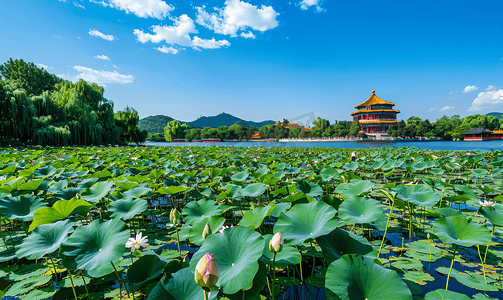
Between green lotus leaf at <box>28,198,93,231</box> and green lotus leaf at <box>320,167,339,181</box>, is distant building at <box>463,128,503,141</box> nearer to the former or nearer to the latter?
green lotus leaf at <box>320,167,339,181</box>

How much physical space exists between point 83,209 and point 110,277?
1.75ft

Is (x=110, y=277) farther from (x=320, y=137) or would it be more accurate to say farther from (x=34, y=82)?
→ (x=320, y=137)

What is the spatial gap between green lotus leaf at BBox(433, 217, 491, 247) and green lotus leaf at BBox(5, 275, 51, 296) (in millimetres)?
2531

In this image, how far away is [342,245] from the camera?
1120 millimetres

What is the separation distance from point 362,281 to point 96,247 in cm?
130

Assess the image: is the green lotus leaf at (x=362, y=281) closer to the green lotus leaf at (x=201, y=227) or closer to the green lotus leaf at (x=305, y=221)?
the green lotus leaf at (x=305, y=221)

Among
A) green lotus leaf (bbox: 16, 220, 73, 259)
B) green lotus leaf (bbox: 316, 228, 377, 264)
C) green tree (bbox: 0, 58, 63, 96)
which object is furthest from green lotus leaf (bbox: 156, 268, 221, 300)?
green tree (bbox: 0, 58, 63, 96)

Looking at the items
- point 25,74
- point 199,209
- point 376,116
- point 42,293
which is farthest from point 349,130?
point 25,74

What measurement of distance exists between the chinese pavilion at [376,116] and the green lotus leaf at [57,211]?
162 feet

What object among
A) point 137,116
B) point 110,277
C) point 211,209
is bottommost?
point 110,277

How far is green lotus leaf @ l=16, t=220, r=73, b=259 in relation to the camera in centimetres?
109

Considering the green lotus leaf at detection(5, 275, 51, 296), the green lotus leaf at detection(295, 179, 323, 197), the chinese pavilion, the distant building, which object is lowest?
the green lotus leaf at detection(5, 275, 51, 296)

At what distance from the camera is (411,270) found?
1.55 metres

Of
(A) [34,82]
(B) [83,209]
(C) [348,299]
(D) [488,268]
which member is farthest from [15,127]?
(A) [34,82]
